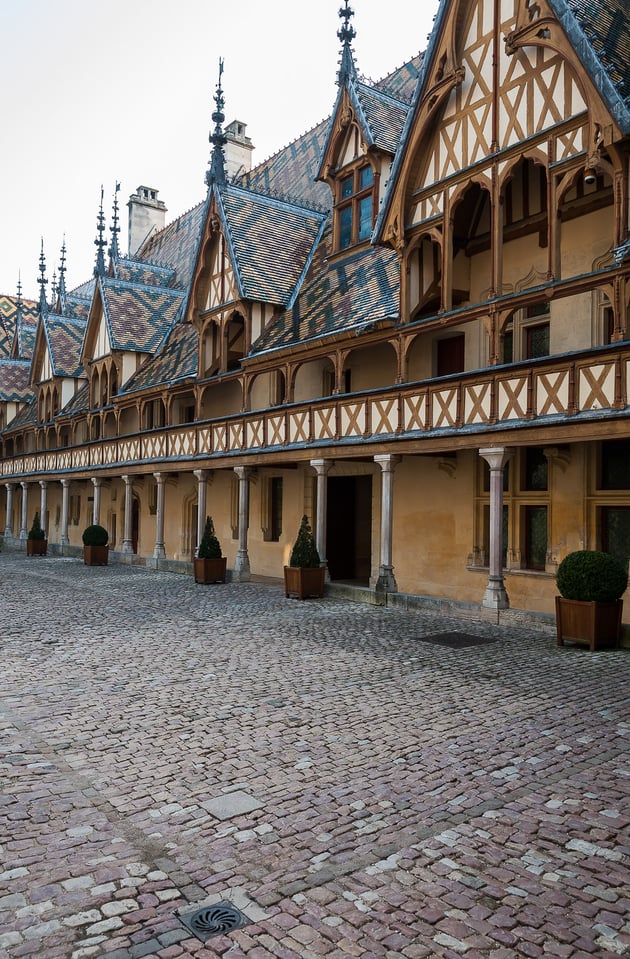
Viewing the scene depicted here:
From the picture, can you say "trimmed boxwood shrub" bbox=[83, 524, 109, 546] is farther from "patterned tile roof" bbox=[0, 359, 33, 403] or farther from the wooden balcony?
"patterned tile roof" bbox=[0, 359, 33, 403]

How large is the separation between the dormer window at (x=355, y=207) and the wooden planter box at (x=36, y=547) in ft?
59.5

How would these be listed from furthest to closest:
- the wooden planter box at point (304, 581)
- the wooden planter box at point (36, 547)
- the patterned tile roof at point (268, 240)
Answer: the wooden planter box at point (36, 547), the patterned tile roof at point (268, 240), the wooden planter box at point (304, 581)

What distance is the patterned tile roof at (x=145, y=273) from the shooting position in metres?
32.2

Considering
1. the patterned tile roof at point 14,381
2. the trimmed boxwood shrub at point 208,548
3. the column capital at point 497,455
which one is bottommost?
the trimmed boxwood shrub at point 208,548

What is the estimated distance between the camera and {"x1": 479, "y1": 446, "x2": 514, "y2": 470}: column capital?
1272 centimetres

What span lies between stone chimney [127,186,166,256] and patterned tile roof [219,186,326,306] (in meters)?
20.7

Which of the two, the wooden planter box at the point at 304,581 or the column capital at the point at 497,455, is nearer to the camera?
the column capital at the point at 497,455

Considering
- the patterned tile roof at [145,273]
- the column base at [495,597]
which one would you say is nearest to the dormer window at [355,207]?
the column base at [495,597]

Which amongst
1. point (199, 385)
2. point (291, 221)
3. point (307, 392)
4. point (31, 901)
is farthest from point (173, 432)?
point (31, 901)

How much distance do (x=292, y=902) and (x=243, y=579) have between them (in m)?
16.4

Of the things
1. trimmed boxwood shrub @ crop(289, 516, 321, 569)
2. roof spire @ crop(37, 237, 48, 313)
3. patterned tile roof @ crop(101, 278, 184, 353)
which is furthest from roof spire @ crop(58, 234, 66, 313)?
trimmed boxwood shrub @ crop(289, 516, 321, 569)

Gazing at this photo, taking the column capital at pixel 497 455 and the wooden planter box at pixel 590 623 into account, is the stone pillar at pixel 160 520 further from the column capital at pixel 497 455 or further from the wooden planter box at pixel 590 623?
the wooden planter box at pixel 590 623

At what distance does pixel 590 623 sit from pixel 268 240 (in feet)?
54.6

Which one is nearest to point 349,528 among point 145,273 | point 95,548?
point 95,548
